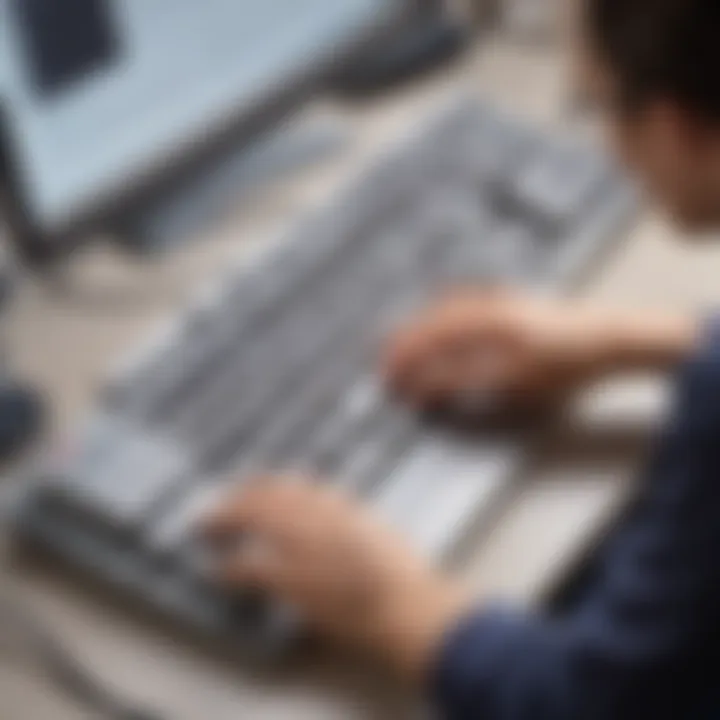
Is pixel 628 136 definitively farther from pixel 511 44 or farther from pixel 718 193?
pixel 511 44

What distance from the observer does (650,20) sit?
0.67m

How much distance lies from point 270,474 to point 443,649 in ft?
0.47

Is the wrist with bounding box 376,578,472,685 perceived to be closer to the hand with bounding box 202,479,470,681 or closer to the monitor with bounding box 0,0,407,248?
the hand with bounding box 202,479,470,681

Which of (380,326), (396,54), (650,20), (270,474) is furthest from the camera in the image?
(396,54)

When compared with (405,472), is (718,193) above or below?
above

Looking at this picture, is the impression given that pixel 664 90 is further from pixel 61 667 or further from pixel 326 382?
pixel 61 667

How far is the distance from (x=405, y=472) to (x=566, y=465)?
0.10 m

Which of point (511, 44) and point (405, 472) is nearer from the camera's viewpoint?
point (405, 472)

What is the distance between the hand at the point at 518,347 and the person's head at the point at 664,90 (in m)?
0.14

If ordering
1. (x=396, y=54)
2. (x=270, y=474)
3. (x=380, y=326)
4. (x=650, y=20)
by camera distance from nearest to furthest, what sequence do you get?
1. (x=650, y=20)
2. (x=270, y=474)
3. (x=380, y=326)
4. (x=396, y=54)

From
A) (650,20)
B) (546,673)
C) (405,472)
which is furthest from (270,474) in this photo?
(650,20)

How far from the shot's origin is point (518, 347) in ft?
2.91

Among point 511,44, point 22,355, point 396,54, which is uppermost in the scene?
point 511,44

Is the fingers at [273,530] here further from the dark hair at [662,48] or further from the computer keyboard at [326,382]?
the dark hair at [662,48]
